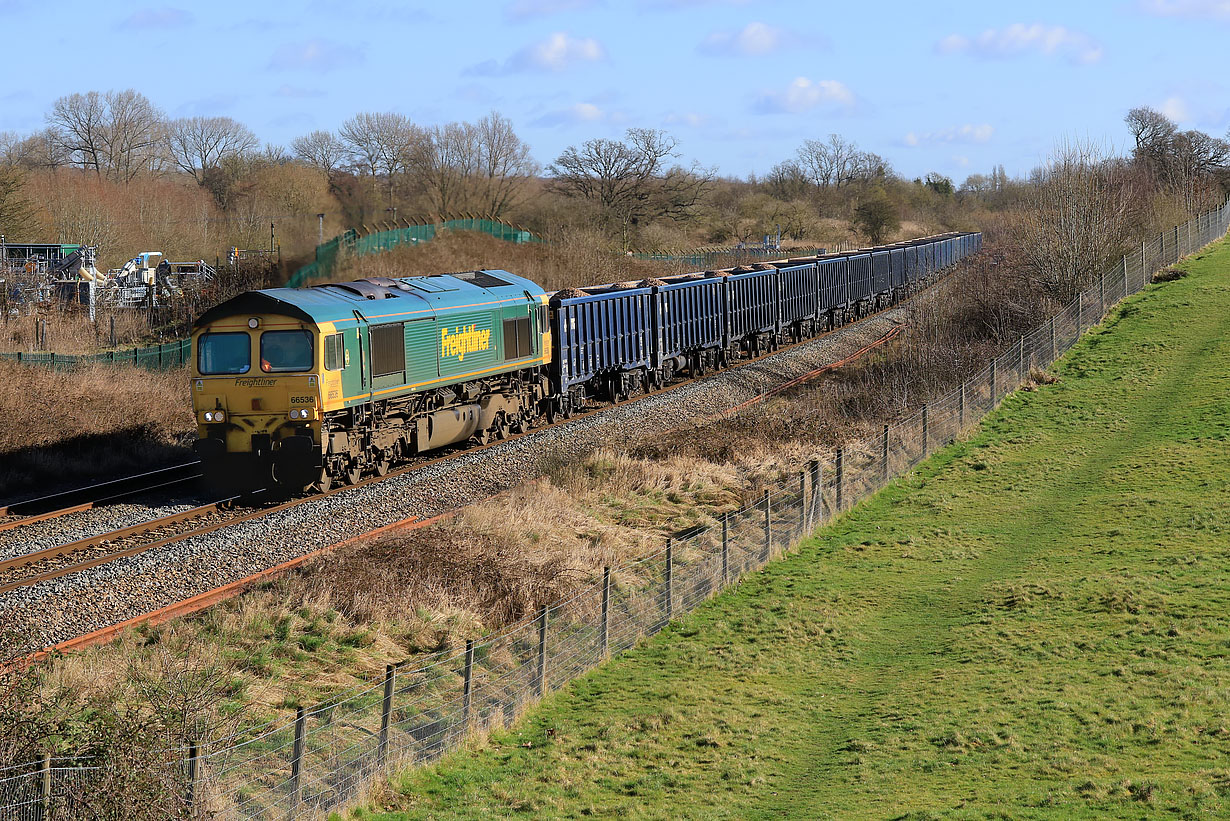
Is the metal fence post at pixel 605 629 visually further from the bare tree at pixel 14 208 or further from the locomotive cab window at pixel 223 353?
the bare tree at pixel 14 208

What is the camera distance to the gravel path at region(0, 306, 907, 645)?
1375cm

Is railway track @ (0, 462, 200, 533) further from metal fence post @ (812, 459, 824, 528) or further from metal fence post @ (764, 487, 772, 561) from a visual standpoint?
metal fence post @ (812, 459, 824, 528)

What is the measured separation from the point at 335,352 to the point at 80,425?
8.75 meters

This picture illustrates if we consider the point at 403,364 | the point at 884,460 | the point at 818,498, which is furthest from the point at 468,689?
the point at 884,460

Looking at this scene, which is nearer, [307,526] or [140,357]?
[307,526]

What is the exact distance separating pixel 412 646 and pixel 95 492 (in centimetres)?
1103

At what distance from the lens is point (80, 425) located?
25.3 meters

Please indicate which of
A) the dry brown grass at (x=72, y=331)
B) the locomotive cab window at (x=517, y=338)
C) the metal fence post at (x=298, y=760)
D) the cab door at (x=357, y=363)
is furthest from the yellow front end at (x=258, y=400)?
the dry brown grass at (x=72, y=331)

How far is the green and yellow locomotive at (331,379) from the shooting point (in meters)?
19.7

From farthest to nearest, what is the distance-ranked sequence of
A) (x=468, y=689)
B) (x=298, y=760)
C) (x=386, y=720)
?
1. (x=468, y=689)
2. (x=386, y=720)
3. (x=298, y=760)

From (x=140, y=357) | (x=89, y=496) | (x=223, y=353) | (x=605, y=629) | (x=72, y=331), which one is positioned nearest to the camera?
(x=605, y=629)

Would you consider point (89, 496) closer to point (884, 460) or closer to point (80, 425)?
point (80, 425)

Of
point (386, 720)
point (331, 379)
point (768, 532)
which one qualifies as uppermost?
point (331, 379)

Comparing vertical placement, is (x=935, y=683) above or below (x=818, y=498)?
below
